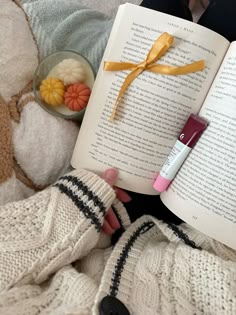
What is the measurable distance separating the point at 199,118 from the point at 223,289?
0.22 meters

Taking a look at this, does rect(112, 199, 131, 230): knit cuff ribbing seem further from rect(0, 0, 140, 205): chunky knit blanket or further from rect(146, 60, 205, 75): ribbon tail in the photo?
rect(146, 60, 205, 75): ribbon tail

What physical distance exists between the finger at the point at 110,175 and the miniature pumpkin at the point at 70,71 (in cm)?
14

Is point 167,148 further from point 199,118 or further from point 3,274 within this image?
point 3,274

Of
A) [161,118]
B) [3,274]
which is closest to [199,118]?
[161,118]

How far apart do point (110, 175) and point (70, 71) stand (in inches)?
6.5

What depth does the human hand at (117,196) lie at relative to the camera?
24.9 inches

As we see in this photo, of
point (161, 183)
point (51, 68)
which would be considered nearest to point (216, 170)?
point (161, 183)

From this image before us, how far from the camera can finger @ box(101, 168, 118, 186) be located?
632 mm

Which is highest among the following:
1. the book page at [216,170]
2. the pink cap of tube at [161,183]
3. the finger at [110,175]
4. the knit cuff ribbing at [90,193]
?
the book page at [216,170]

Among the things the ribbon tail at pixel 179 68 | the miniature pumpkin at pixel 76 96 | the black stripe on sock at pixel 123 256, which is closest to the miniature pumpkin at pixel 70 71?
the miniature pumpkin at pixel 76 96

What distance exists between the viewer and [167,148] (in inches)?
24.6

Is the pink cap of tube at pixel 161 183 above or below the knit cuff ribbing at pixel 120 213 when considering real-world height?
above

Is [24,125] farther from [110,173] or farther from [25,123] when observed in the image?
[110,173]

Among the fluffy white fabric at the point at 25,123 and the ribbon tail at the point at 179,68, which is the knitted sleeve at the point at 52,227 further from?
the ribbon tail at the point at 179,68
